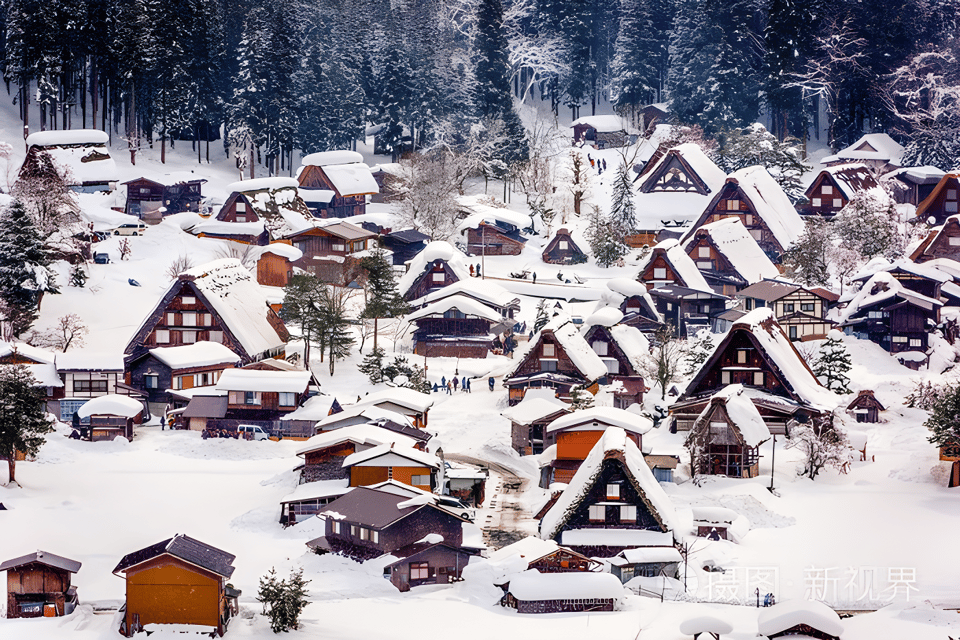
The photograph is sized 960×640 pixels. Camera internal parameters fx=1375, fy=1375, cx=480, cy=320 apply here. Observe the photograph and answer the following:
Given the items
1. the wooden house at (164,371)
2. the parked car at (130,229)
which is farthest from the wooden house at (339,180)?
the wooden house at (164,371)

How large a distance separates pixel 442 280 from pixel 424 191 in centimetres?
1534

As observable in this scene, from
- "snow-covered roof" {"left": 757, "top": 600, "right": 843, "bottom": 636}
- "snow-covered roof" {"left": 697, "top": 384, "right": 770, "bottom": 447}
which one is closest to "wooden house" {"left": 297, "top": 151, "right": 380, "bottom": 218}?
"snow-covered roof" {"left": 697, "top": 384, "right": 770, "bottom": 447}

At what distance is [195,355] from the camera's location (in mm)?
57906

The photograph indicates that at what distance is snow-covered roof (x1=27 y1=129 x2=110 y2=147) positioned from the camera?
83.4 m

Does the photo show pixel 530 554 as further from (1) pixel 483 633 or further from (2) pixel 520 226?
(2) pixel 520 226

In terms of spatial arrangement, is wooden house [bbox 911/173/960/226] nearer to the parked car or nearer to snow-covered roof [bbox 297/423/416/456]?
snow-covered roof [bbox 297/423/416/456]

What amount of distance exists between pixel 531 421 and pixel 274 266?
26107mm

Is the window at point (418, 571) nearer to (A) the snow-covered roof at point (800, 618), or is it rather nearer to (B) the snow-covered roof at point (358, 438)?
(B) the snow-covered roof at point (358, 438)

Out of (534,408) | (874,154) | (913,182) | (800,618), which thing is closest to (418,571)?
(800,618)

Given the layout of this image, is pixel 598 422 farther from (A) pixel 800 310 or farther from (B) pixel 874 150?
(B) pixel 874 150

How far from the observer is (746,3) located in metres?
97.2

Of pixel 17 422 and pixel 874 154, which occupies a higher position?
pixel 874 154

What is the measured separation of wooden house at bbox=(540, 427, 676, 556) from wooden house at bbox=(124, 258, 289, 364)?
71.5 ft

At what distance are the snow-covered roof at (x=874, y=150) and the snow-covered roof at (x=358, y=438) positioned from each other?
52.0 m
